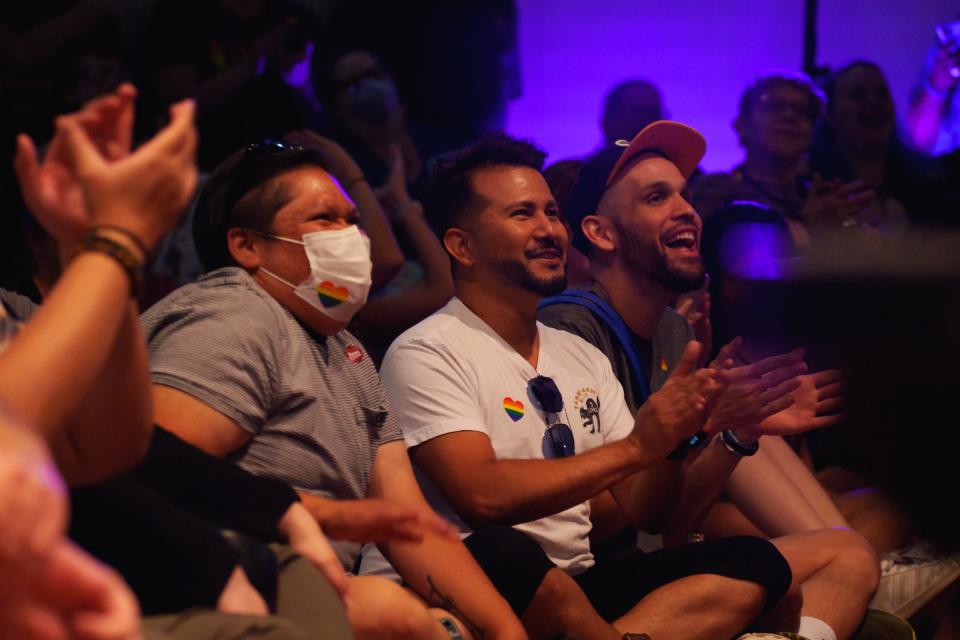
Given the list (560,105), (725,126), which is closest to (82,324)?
(560,105)

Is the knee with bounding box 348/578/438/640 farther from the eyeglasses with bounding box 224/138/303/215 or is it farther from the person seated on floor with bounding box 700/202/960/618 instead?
the person seated on floor with bounding box 700/202/960/618

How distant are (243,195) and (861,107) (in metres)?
3.49

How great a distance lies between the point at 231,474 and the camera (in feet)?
6.64

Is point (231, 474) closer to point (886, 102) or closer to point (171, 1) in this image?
point (171, 1)

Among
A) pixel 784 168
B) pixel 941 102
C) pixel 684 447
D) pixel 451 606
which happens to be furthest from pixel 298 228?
pixel 941 102

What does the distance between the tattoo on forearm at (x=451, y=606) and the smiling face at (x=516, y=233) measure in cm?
100

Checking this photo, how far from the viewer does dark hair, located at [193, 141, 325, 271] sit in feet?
9.25

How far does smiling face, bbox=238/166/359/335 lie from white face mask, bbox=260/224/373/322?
0.01 metres

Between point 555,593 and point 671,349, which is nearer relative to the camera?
point 555,593

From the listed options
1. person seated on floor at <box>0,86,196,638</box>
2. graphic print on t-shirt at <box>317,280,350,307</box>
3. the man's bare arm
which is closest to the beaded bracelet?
person seated on floor at <box>0,86,196,638</box>

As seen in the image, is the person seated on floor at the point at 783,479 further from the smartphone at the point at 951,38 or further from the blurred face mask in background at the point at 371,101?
the smartphone at the point at 951,38

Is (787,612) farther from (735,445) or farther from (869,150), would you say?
(869,150)

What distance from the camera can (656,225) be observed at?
3.85 meters

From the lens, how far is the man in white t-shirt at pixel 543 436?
286cm
